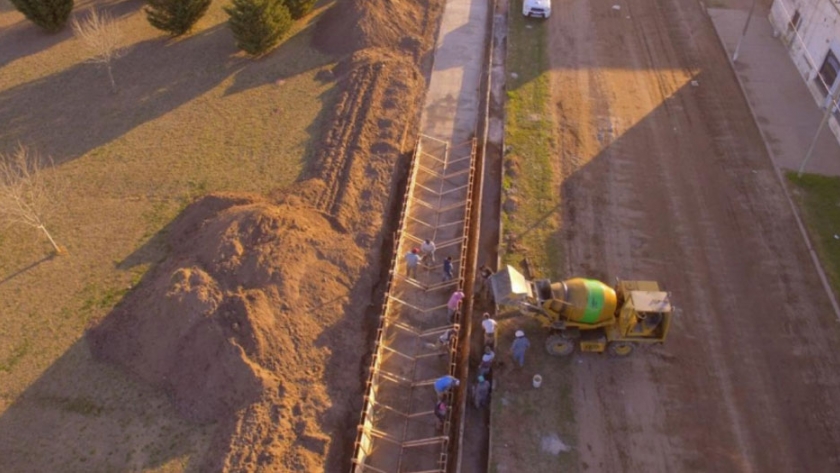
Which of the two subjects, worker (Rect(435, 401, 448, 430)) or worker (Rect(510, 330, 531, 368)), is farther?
worker (Rect(510, 330, 531, 368))

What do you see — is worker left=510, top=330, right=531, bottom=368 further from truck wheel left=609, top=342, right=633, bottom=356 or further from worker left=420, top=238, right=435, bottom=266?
worker left=420, top=238, right=435, bottom=266

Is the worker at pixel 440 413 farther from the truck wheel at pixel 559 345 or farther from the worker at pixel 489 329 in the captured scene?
the truck wheel at pixel 559 345

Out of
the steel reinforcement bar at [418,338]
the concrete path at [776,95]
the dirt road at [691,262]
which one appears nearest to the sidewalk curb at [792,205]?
the concrete path at [776,95]

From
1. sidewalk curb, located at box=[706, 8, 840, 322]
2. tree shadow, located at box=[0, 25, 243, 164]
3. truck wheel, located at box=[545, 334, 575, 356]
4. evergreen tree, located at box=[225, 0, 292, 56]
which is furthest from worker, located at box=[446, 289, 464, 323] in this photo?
evergreen tree, located at box=[225, 0, 292, 56]

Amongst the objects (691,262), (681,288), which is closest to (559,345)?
(681,288)

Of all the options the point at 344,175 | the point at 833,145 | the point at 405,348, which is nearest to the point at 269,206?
the point at 344,175

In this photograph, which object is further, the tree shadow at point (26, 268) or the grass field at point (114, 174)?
the tree shadow at point (26, 268)

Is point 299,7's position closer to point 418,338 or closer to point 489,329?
point 418,338
